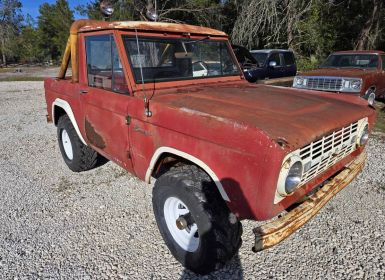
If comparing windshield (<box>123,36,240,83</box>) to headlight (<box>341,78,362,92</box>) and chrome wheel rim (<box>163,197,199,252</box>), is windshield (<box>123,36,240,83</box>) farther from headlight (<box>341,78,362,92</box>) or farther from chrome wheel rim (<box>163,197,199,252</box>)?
headlight (<box>341,78,362,92</box>)

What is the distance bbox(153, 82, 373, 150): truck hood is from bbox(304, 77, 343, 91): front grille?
4955 millimetres

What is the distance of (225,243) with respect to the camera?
232cm

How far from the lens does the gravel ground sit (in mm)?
2629

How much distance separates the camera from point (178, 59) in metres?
3.44

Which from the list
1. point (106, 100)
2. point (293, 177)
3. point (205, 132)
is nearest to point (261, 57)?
point (106, 100)

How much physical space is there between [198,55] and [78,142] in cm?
201

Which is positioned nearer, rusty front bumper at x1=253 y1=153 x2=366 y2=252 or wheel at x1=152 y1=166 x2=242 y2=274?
rusty front bumper at x1=253 y1=153 x2=366 y2=252

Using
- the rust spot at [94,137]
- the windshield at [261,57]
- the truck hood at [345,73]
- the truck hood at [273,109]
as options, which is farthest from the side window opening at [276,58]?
the rust spot at [94,137]

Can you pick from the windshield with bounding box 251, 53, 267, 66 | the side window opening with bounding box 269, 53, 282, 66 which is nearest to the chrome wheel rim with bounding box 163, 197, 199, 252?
the windshield with bounding box 251, 53, 267, 66

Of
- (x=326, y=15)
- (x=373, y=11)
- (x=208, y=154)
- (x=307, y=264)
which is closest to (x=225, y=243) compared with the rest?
(x=208, y=154)

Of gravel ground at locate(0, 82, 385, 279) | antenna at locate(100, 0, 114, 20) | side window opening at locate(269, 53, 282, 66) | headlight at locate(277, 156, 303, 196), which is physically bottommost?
gravel ground at locate(0, 82, 385, 279)

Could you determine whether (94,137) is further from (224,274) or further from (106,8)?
(224,274)

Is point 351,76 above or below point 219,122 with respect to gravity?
above

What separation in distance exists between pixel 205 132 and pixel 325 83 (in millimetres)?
6673
